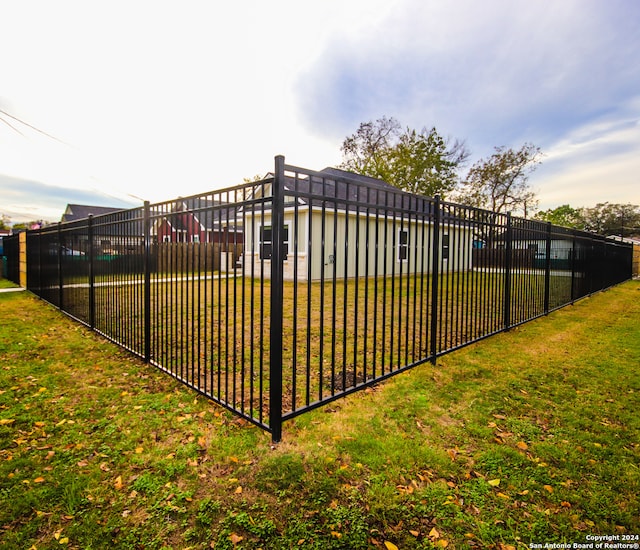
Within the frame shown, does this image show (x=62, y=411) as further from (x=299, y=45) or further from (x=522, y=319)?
(x=299, y=45)

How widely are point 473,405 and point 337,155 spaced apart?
28.9 m

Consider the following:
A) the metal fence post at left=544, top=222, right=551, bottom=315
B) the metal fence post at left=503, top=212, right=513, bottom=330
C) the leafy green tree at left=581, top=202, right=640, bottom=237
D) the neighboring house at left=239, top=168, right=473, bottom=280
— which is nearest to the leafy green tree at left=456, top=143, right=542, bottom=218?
the neighboring house at left=239, top=168, right=473, bottom=280

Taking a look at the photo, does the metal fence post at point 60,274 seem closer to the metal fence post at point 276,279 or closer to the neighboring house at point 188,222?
the neighboring house at point 188,222

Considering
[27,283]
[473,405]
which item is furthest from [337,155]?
[473,405]

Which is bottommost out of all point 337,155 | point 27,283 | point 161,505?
point 161,505

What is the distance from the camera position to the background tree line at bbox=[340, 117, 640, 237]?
2595cm

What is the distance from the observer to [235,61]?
327 inches

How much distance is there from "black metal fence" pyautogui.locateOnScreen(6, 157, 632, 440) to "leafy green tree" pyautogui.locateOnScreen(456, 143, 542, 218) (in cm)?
2046

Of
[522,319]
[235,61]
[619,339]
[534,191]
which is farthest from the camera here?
[534,191]

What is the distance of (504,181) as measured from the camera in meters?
26.4

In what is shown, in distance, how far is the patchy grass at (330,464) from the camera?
1.60m

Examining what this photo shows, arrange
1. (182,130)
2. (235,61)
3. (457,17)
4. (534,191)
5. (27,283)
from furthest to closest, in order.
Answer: (534,191), (182,130), (27,283), (235,61), (457,17)

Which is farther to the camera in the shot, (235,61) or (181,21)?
(235,61)

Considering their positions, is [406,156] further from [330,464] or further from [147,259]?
[330,464]
